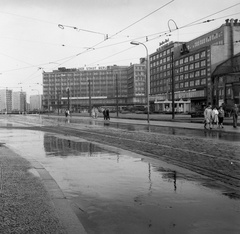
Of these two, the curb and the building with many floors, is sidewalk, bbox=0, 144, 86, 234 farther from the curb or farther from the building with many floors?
the building with many floors

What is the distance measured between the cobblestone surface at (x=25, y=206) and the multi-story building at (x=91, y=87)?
471 feet

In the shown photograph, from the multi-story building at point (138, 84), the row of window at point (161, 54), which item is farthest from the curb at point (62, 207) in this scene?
the multi-story building at point (138, 84)

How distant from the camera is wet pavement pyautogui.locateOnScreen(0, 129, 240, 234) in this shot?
179 inches

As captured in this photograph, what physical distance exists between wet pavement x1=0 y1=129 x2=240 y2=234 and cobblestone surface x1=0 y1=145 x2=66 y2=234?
478mm

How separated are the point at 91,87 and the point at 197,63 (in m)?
65.6

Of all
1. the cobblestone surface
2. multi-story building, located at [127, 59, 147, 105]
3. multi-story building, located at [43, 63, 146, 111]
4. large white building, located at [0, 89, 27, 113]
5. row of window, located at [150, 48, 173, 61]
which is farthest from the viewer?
multi-story building, located at [127, 59, 147, 105]

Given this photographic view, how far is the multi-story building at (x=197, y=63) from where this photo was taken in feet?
337

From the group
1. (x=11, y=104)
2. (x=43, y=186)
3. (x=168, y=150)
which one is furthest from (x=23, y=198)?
(x=11, y=104)

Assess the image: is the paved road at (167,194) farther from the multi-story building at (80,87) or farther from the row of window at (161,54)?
the multi-story building at (80,87)

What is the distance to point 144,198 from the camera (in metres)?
5.91

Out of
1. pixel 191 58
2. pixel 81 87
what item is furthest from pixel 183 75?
pixel 81 87

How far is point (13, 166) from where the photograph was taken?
354 inches

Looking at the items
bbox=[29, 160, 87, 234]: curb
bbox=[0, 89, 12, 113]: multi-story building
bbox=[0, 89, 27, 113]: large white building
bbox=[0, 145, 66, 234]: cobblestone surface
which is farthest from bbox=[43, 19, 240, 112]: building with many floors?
bbox=[29, 160, 87, 234]: curb

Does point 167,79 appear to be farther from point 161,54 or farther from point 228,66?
point 228,66
